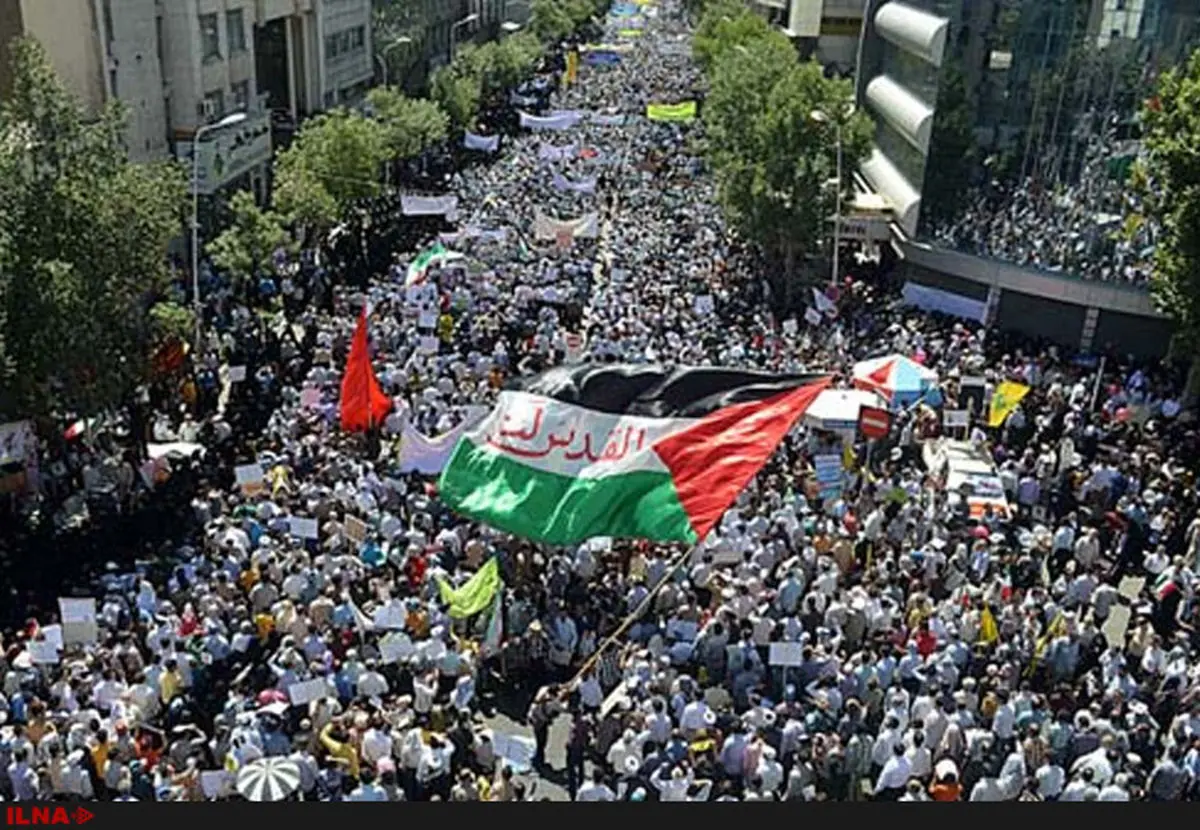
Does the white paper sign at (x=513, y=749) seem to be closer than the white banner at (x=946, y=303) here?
Yes

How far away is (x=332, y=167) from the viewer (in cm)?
3316

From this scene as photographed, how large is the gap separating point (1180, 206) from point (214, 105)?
2758 cm

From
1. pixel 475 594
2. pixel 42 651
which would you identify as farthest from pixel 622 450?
pixel 42 651

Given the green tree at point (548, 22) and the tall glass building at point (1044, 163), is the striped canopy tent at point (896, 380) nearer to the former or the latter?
the tall glass building at point (1044, 163)

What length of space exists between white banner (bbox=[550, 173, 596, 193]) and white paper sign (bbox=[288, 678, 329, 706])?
26.7 metres

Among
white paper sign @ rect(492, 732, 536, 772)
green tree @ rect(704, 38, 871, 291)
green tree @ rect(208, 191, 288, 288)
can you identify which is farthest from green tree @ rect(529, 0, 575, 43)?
white paper sign @ rect(492, 732, 536, 772)

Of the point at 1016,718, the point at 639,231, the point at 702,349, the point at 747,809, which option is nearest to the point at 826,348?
the point at 702,349

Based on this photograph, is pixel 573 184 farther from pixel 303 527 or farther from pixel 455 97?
pixel 303 527

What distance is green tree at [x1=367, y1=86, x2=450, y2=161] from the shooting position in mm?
40156

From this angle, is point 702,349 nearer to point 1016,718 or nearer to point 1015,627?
point 1015,627

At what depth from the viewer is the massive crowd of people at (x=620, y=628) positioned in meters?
11.7

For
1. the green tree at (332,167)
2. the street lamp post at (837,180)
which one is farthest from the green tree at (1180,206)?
the green tree at (332,167)

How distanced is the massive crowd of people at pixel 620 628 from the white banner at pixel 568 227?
7.82 meters

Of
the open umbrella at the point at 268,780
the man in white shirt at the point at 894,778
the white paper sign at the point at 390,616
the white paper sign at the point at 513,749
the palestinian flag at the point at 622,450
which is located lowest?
the white paper sign at the point at 513,749
